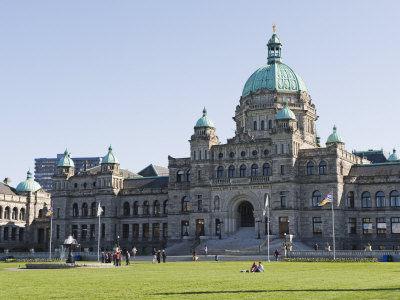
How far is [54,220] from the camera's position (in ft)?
400

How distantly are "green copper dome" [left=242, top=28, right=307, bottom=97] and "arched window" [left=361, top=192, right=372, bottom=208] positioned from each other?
24.2 meters

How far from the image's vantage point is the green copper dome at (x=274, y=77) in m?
112

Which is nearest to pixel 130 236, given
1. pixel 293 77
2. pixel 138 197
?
pixel 138 197

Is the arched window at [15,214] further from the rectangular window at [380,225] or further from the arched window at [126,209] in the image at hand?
the rectangular window at [380,225]

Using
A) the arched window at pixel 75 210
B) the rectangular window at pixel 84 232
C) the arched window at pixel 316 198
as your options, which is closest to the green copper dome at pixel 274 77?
the arched window at pixel 316 198

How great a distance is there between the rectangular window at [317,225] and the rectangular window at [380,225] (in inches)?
340

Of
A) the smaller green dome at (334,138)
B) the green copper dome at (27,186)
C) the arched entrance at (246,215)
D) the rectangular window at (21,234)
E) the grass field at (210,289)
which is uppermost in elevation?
the smaller green dome at (334,138)

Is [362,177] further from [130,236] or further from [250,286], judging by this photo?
[250,286]

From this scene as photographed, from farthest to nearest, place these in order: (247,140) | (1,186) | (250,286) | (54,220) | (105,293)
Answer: (1,186), (54,220), (247,140), (250,286), (105,293)

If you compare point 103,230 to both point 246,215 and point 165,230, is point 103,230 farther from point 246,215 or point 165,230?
point 246,215

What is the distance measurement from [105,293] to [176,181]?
7824cm

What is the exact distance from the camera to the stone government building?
96.4m

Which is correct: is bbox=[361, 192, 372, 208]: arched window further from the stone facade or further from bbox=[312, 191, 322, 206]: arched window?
the stone facade

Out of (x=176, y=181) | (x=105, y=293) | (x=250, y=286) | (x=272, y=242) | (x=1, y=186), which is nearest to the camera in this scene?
(x=105, y=293)
